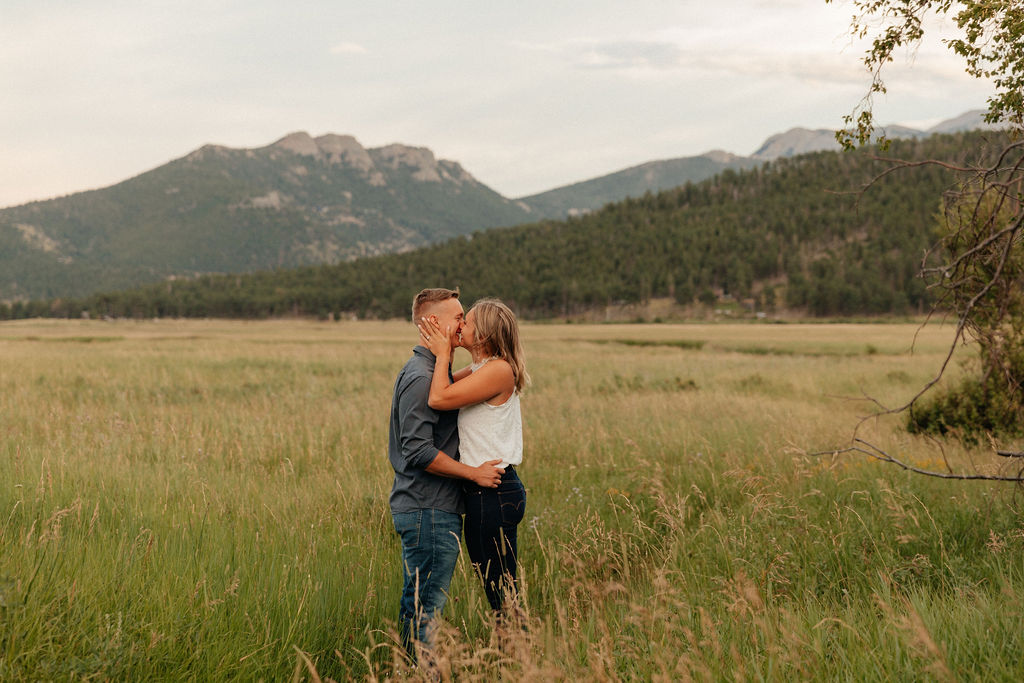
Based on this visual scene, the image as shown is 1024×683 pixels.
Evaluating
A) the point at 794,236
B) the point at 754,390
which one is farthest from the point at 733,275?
the point at 754,390

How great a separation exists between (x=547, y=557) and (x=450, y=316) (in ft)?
7.44

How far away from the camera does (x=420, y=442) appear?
3.54 meters

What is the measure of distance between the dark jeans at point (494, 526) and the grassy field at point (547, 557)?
17.7 inches

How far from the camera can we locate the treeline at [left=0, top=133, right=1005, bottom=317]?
13225 cm

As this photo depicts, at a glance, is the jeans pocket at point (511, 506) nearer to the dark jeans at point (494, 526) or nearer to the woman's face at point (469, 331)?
the dark jeans at point (494, 526)

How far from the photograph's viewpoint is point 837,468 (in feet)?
24.4

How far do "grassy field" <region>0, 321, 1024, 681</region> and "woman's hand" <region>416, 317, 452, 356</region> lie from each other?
1516 mm

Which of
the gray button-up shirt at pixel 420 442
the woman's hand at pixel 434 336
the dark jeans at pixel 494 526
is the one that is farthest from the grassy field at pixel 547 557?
the woman's hand at pixel 434 336

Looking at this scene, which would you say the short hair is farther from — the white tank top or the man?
the white tank top

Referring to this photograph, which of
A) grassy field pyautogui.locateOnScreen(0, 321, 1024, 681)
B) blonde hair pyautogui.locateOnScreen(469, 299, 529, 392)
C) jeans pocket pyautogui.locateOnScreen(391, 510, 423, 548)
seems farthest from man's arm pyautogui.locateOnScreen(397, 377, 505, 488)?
grassy field pyautogui.locateOnScreen(0, 321, 1024, 681)

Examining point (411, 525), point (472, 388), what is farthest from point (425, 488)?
point (472, 388)

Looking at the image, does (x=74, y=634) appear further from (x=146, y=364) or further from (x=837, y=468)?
(x=146, y=364)

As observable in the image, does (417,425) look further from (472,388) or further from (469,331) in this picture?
(469,331)

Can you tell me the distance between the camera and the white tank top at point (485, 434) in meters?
3.75
